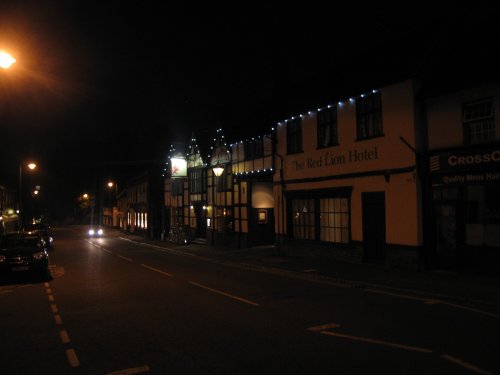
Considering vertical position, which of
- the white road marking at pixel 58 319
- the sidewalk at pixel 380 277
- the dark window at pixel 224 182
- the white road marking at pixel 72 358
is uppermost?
the dark window at pixel 224 182

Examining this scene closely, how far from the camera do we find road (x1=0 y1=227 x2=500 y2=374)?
6.61 metres

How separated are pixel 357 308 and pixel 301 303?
1347 millimetres

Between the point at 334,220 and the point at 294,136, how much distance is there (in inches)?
186

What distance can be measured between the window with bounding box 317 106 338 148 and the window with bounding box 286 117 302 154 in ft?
4.97

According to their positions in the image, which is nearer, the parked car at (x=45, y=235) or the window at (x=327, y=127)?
the window at (x=327, y=127)

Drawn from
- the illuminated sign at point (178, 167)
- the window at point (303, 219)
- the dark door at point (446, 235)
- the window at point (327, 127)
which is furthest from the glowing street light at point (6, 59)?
the illuminated sign at point (178, 167)

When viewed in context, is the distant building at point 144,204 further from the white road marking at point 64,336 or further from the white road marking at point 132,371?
the white road marking at point 132,371

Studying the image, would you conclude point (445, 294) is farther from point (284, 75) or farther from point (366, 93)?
point (284, 75)

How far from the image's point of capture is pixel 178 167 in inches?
1419

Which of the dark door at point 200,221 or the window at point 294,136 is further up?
the window at point 294,136

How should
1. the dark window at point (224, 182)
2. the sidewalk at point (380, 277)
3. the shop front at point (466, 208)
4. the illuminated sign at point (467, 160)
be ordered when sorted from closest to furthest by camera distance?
the sidewalk at point (380, 277)
the illuminated sign at point (467, 160)
the shop front at point (466, 208)
the dark window at point (224, 182)

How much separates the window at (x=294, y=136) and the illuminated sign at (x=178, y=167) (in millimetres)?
15370

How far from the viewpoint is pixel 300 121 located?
2144cm

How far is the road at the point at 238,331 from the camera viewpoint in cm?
661
